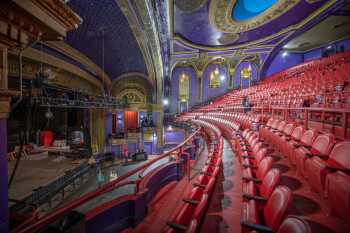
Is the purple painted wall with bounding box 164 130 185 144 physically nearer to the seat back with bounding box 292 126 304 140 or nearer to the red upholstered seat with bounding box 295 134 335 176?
the seat back with bounding box 292 126 304 140

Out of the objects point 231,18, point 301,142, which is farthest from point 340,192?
point 231,18

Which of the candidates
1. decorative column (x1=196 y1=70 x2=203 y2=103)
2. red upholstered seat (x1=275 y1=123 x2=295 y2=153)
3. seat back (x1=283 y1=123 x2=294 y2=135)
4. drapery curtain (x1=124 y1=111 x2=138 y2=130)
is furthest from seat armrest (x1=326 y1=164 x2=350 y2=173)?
drapery curtain (x1=124 y1=111 x2=138 y2=130)

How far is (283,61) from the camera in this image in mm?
11633

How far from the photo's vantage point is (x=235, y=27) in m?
7.62

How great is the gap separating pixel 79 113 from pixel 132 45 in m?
5.55

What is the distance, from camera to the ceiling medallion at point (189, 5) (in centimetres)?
552

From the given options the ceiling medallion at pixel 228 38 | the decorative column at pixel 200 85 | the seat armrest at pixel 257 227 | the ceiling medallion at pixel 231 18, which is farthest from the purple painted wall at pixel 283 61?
the seat armrest at pixel 257 227

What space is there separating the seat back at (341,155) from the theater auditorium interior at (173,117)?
2cm

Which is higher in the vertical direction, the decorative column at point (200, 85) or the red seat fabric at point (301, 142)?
the decorative column at point (200, 85)

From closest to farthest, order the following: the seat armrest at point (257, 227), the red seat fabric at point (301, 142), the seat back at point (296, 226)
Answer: the seat back at point (296, 226) < the seat armrest at point (257, 227) < the red seat fabric at point (301, 142)

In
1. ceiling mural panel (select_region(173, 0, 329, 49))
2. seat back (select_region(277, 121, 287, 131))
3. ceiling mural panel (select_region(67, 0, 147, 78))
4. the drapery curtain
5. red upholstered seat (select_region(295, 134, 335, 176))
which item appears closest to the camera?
red upholstered seat (select_region(295, 134, 335, 176))

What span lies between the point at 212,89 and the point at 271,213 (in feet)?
37.8

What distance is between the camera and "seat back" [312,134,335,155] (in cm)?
134

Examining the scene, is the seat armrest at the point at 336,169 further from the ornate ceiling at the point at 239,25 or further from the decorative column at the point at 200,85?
the decorative column at the point at 200,85
